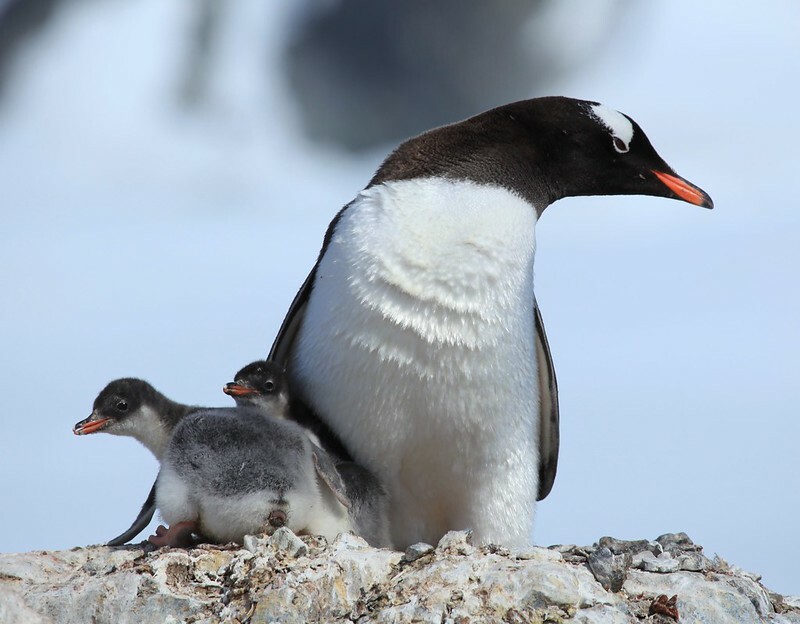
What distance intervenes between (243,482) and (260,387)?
0.61 m

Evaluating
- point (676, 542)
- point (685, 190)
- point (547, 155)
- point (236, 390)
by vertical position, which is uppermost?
point (547, 155)

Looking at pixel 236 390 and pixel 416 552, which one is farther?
pixel 236 390

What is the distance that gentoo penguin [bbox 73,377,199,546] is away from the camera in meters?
4.65

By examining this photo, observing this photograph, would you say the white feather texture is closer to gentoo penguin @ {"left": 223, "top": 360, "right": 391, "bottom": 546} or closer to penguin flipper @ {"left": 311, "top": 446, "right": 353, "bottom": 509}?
gentoo penguin @ {"left": 223, "top": 360, "right": 391, "bottom": 546}

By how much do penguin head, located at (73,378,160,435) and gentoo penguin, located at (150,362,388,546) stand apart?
456mm

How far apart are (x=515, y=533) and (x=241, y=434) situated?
1240 millimetres

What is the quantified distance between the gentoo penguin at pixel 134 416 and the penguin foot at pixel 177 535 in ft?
1.61

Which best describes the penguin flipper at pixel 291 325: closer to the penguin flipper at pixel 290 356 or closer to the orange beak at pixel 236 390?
the penguin flipper at pixel 290 356

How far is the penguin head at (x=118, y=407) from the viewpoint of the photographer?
4648 mm

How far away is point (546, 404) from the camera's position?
4965 millimetres

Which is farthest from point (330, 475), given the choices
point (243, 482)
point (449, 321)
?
point (449, 321)

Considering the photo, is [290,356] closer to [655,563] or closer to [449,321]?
[449,321]

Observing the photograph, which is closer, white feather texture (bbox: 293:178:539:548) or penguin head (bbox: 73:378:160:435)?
white feather texture (bbox: 293:178:539:548)

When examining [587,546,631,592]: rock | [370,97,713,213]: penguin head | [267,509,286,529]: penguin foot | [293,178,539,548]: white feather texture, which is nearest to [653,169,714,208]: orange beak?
[370,97,713,213]: penguin head
